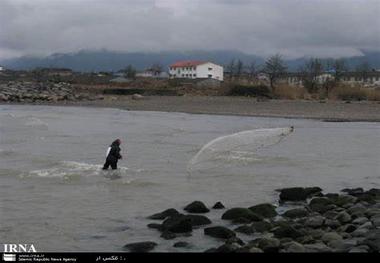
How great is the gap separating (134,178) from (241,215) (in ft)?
25.9

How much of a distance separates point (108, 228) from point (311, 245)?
17.4 feet

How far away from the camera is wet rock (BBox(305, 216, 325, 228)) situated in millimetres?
14044

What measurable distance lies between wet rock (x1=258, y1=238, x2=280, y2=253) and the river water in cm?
151

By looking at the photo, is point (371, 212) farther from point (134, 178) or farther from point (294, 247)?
point (134, 178)

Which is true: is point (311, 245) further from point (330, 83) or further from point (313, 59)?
point (313, 59)

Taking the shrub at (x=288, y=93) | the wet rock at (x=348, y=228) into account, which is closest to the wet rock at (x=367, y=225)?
the wet rock at (x=348, y=228)

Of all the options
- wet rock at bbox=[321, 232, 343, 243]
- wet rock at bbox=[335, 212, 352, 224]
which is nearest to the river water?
wet rock at bbox=[321, 232, 343, 243]

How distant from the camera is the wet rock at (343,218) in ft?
47.1

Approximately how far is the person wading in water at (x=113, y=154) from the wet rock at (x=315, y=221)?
9190 millimetres

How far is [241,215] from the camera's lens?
15312 mm

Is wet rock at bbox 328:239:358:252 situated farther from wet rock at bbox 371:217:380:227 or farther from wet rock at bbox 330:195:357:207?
wet rock at bbox 330:195:357:207

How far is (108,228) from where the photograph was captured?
1479 cm

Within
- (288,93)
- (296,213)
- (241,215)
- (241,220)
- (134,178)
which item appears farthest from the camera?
(288,93)

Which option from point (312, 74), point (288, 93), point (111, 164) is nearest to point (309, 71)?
point (312, 74)
